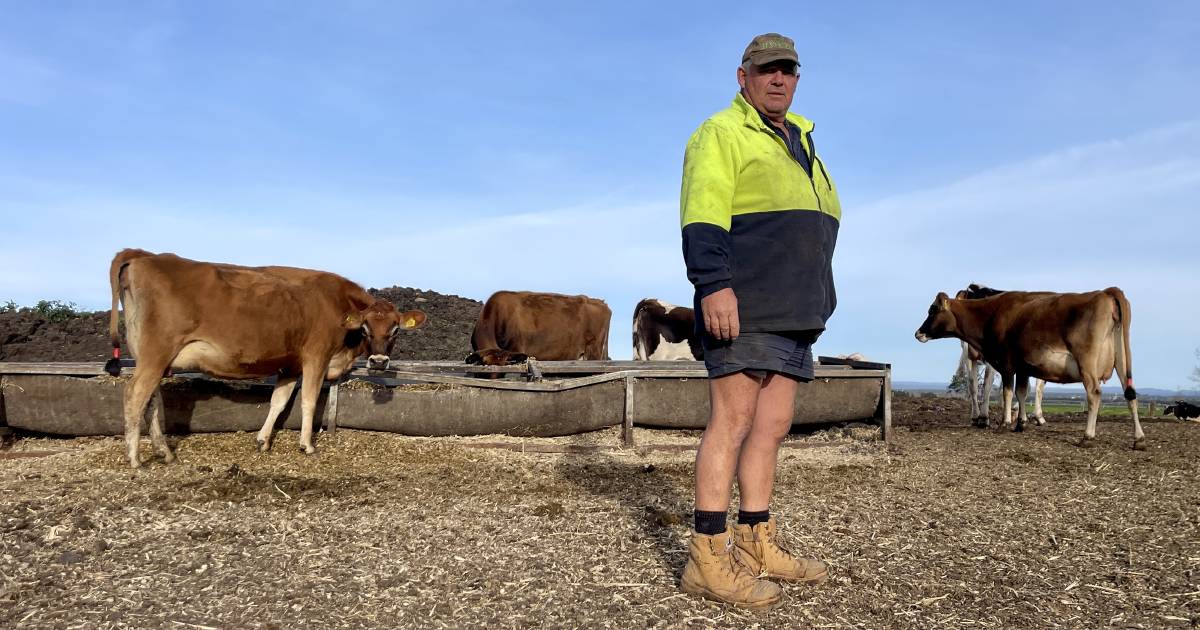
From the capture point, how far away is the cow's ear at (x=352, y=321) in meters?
8.09

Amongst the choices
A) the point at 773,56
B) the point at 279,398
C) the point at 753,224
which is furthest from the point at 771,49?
the point at 279,398

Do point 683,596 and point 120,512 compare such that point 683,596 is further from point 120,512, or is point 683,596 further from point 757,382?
point 120,512

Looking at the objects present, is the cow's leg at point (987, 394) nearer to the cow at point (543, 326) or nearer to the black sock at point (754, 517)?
the cow at point (543, 326)

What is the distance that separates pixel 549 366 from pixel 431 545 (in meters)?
5.53

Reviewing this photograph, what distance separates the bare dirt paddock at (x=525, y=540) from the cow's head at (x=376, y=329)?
844 mm

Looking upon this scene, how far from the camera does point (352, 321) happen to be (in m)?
8.12

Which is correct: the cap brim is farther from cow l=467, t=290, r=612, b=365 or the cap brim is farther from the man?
cow l=467, t=290, r=612, b=365

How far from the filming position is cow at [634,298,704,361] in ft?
57.1

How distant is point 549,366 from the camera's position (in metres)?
10.0

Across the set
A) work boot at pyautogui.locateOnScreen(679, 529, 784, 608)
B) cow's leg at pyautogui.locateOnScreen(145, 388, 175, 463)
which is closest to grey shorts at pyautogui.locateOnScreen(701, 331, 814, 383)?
work boot at pyautogui.locateOnScreen(679, 529, 784, 608)

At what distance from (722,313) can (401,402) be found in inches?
225

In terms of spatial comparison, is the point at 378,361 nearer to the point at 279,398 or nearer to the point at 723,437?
the point at 279,398

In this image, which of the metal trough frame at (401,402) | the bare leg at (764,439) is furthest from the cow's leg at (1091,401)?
the bare leg at (764,439)

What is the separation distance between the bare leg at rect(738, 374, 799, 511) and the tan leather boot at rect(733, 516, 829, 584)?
0.11 metres
